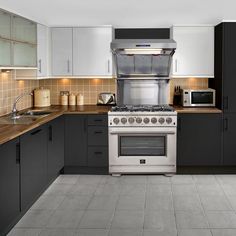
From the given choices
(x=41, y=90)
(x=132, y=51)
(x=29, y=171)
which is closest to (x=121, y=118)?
(x=132, y=51)

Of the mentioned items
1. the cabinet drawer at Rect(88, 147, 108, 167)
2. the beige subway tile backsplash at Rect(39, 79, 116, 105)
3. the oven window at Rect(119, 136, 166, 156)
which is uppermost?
the beige subway tile backsplash at Rect(39, 79, 116, 105)

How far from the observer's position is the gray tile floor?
4039mm

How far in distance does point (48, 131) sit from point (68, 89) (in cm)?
183

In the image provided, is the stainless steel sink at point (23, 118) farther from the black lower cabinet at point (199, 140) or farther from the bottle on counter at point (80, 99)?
the black lower cabinet at point (199, 140)

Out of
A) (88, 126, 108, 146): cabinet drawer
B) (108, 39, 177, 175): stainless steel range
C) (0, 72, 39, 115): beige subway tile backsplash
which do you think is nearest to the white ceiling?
(108, 39, 177, 175): stainless steel range

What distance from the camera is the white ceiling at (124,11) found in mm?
4664

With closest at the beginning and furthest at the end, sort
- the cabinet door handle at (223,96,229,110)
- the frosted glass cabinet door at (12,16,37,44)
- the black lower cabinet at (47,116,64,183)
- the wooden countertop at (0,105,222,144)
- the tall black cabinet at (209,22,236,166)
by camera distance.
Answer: the wooden countertop at (0,105,222,144) → the frosted glass cabinet door at (12,16,37,44) → the black lower cabinet at (47,116,64,183) → the tall black cabinet at (209,22,236,166) → the cabinet door handle at (223,96,229,110)

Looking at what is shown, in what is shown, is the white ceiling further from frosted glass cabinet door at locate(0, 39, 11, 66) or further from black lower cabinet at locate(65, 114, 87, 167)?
black lower cabinet at locate(65, 114, 87, 167)

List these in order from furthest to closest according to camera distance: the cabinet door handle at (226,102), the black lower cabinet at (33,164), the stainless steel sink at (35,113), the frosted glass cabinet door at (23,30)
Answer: the cabinet door handle at (226,102)
the stainless steel sink at (35,113)
the frosted glass cabinet door at (23,30)
the black lower cabinet at (33,164)

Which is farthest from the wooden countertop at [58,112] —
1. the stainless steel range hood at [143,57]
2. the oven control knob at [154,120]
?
the stainless steel range hood at [143,57]

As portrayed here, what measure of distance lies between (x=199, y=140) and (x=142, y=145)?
2.53 feet

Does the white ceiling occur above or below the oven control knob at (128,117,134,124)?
above

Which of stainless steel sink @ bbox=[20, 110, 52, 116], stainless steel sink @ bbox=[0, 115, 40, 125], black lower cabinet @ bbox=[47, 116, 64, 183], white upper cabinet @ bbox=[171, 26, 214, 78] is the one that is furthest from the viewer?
white upper cabinet @ bbox=[171, 26, 214, 78]

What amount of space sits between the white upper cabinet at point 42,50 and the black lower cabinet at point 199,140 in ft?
6.41
